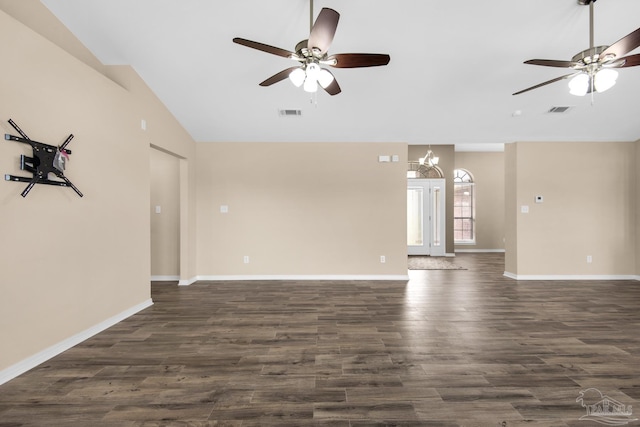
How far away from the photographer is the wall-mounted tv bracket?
2283 mm

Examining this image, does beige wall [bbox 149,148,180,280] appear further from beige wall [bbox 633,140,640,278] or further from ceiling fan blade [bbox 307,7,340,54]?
beige wall [bbox 633,140,640,278]

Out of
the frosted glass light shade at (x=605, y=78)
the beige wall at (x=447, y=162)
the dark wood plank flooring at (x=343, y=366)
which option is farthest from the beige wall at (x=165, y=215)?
the beige wall at (x=447, y=162)

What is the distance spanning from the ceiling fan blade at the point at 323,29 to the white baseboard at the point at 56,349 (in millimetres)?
3252

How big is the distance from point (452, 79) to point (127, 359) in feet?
15.1

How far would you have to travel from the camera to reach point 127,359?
97.4 inches

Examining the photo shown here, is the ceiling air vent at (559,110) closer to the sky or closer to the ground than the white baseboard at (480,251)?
closer to the sky

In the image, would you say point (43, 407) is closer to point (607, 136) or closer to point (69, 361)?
point (69, 361)

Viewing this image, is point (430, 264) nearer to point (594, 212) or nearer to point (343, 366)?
point (594, 212)

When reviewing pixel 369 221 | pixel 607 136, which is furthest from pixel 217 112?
pixel 607 136

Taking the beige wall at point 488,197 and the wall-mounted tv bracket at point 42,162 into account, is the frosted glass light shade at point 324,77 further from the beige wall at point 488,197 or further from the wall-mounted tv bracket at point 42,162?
the beige wall at point 488,197

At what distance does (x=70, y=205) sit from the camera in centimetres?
278

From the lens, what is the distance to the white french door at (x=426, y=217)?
8.62 m

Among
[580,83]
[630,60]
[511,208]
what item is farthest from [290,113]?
[511,208]

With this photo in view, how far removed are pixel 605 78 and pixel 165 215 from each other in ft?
20.2
